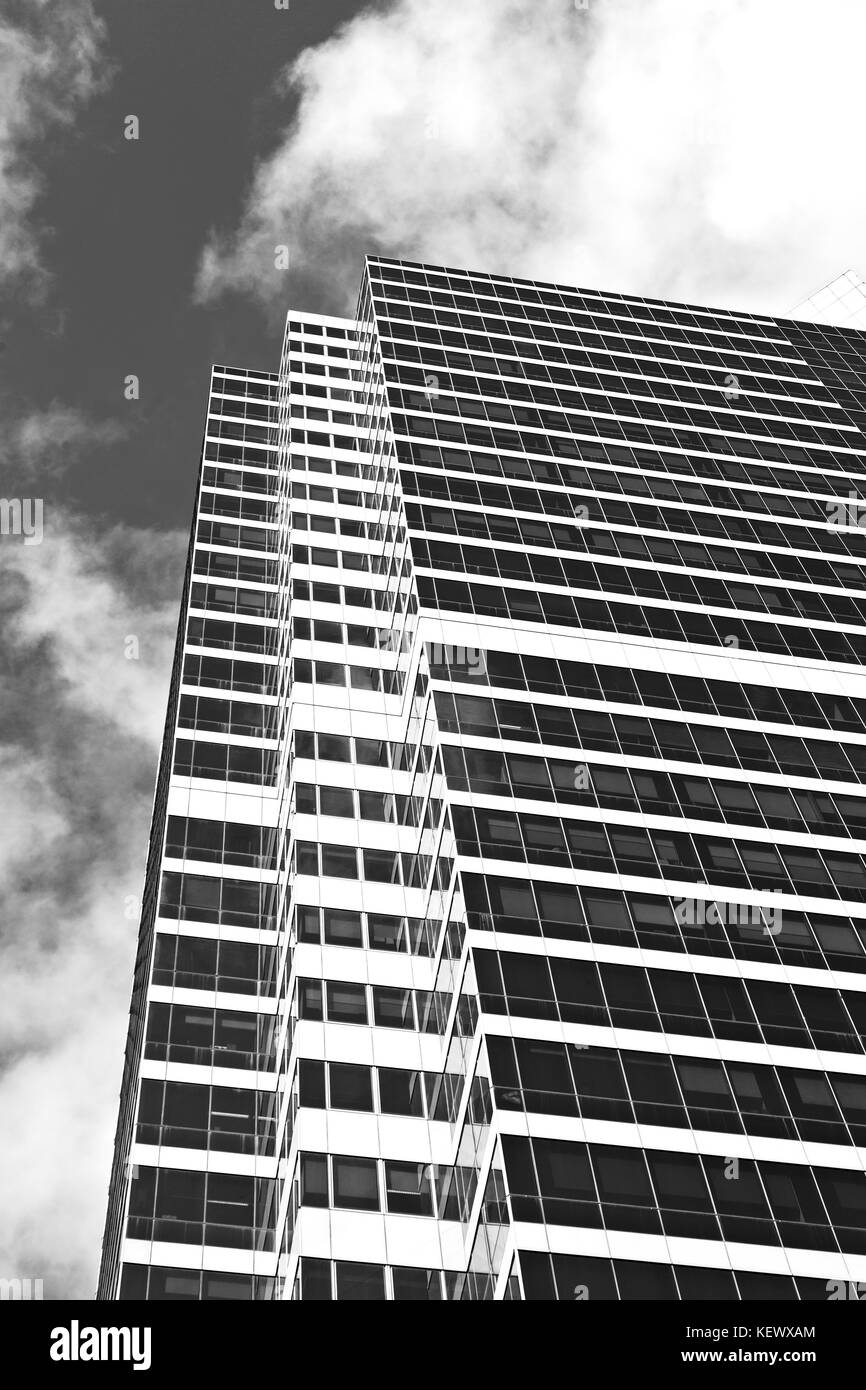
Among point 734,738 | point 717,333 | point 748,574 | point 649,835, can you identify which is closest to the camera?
point 649,835

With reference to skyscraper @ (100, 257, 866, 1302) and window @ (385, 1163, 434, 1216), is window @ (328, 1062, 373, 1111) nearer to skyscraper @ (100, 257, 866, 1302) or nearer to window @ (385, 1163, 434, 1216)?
skyscraper @ (100, 257, 866, 1302)

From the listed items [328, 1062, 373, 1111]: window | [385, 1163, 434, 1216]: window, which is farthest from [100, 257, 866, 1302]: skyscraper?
[385, 1163, 434, 1216]: window

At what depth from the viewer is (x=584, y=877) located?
2200 inches

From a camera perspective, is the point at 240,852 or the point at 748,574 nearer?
the point at 240,852

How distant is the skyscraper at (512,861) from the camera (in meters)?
46.4

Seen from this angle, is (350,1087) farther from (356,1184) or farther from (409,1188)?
(409,1188)

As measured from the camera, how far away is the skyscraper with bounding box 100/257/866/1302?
152 ft

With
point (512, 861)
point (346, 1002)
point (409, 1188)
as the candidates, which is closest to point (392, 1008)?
point (346, 1002)

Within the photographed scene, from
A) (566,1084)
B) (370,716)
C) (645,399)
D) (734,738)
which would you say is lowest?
(566,1084)

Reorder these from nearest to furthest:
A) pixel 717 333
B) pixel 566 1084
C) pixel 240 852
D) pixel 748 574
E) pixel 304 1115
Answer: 1. pixel 566 1084
2. pixel 304 1115
3. pixel 240 852
4. pixel 748 574
5. pixel 717 333

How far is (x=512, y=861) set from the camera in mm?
55875

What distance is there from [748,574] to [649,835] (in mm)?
24240
